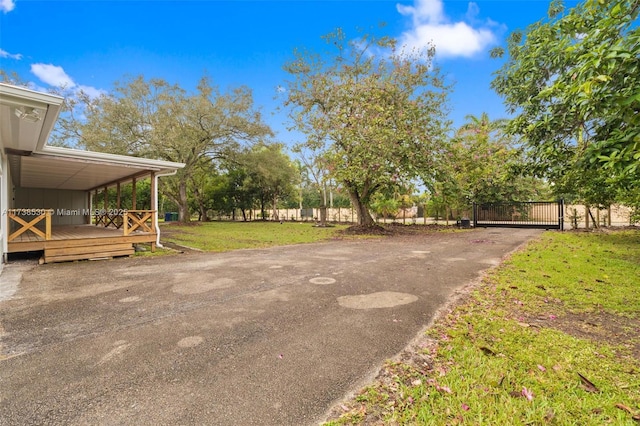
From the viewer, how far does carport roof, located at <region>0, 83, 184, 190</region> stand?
173 inches

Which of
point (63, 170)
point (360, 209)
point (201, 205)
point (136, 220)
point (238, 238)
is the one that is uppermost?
point (63, 170)

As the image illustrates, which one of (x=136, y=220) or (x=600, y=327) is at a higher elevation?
(x=136, y=220)

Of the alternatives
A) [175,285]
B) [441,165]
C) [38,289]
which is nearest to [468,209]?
[441,165]

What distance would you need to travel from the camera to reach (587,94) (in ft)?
8.89

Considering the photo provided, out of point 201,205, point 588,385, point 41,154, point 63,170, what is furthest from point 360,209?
point 201,205

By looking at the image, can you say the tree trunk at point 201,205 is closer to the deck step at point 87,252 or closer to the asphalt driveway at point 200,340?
the deck step at point 87,252

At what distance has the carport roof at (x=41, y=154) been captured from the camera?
14.4 feet

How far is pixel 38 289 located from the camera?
474 centimetres

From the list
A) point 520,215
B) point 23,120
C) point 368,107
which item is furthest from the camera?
point 520,215

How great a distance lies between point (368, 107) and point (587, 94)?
478 inches

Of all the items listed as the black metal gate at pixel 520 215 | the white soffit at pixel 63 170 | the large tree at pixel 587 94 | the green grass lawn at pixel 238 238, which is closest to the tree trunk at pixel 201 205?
the green grass lawn at pixel 238 238

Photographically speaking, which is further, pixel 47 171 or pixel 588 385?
pixel 47 171

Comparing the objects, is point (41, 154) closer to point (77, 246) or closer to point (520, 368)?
point (77, 246)

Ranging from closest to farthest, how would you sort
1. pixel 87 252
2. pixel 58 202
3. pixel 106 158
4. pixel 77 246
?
pixel 77 246
pixel 87 252
pixel 106 158
pixel 58 202
